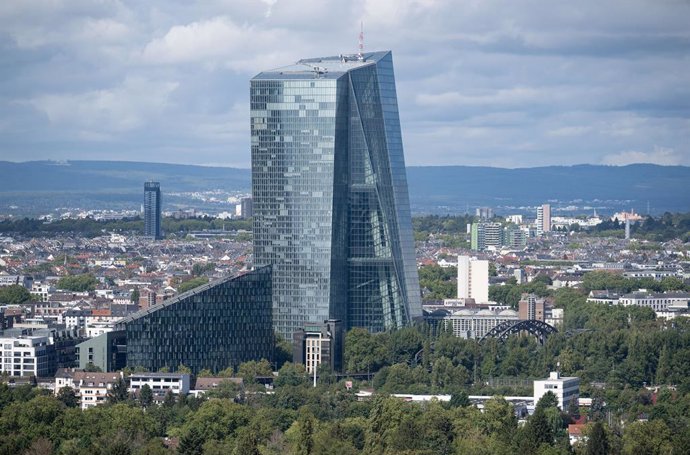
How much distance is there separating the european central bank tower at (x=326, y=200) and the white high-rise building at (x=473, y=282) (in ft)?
125

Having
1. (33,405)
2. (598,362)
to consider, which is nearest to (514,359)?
(598,362)

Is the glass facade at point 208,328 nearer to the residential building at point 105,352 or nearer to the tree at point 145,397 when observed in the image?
the residential building at point 105,352

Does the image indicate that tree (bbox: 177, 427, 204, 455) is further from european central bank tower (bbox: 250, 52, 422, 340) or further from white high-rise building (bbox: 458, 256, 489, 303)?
white high-rise building (bbox: 458, 256, 489, 303)

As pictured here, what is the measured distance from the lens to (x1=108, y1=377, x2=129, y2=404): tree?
98.4 m

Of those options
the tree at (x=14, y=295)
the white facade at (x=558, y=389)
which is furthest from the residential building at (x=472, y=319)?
the tree at (x=14, y=295)

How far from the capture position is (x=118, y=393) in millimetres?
99438

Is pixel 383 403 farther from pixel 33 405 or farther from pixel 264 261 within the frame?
pixel 264 261

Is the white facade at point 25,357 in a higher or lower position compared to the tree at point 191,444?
higher

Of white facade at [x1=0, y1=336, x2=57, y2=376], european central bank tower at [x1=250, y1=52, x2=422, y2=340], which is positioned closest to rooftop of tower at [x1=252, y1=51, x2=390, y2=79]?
european central bank tower at [x1=250, y1=52, x2=422, y2=340]

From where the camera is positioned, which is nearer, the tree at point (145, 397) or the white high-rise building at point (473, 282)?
the tree at point (145, 397)

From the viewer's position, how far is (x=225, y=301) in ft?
372

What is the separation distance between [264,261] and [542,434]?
40.6 meters

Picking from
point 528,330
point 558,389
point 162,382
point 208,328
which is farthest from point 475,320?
point 162,382

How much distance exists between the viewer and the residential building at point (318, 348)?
11494 cm
